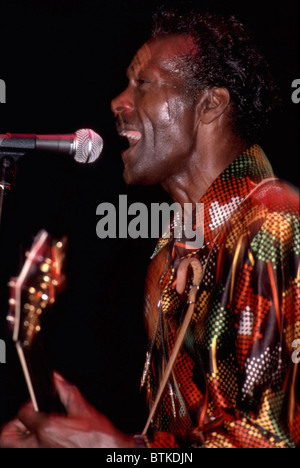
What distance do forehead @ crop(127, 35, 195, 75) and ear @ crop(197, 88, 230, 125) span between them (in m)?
0.20

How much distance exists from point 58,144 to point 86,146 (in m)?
0.10

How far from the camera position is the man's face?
7.88ft

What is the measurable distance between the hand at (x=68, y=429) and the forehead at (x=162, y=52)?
1445mm

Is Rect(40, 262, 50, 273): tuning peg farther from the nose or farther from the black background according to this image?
the black background

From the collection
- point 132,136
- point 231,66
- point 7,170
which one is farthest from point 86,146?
point 231,66

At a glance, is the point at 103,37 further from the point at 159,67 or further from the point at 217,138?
the point at 217,138

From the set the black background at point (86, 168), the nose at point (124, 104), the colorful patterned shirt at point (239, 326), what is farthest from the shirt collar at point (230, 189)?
the black background at point (86, 168)

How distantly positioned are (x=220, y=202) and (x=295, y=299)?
21.9 inches

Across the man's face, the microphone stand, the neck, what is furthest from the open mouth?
the microphone stand

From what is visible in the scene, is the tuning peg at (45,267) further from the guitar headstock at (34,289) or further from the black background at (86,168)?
the black background at (86,168)

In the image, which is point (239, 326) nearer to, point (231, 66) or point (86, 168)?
point (231, 66)

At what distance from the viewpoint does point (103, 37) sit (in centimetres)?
340

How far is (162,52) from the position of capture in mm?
2473

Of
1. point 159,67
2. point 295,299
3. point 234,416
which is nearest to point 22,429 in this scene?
point 234,416
